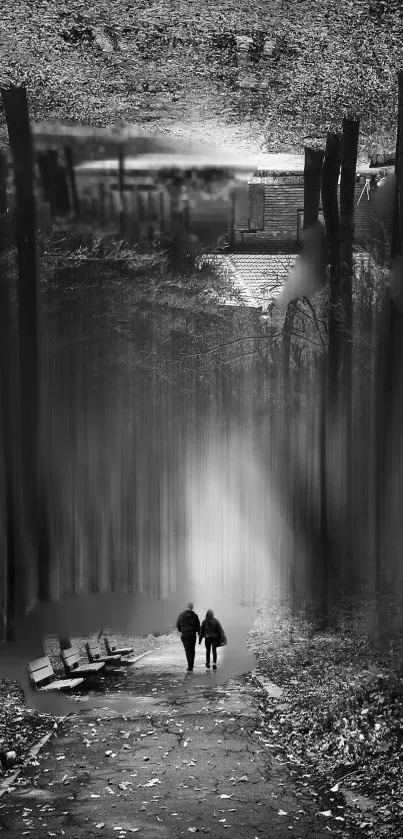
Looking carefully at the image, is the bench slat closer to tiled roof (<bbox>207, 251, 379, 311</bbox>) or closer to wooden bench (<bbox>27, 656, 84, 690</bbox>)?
wooden bench (<bbox>27, 656, 84, 690</bbox>)

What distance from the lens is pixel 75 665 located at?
462 cm

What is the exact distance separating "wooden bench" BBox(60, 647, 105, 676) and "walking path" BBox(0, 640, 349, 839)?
27 cm

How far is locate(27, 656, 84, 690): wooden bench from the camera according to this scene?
15.0 ft

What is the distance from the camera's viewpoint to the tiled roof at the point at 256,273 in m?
4.51

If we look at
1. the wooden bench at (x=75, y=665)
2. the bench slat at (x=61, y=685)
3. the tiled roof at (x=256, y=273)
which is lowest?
the bench slat at (x=61, y=685)

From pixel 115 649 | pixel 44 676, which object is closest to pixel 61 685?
pixel 44 676

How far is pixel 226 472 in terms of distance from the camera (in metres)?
4.54

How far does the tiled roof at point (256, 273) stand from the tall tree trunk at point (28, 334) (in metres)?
1.09

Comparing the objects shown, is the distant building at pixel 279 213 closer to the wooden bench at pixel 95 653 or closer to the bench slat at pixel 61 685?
the wooden bench at pixel 95 653

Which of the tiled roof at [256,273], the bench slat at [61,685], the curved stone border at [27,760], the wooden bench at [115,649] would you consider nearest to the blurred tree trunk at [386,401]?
the tiled roof at [256,273]

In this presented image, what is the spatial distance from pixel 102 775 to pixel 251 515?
158 cm

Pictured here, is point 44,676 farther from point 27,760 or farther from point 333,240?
point 333,240

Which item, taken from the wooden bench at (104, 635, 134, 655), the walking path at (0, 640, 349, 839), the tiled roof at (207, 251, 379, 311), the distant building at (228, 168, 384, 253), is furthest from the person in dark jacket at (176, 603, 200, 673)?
the distant building at (228, 168, 384, 253)

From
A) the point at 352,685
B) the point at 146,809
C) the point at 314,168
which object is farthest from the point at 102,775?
the point at 314,168
